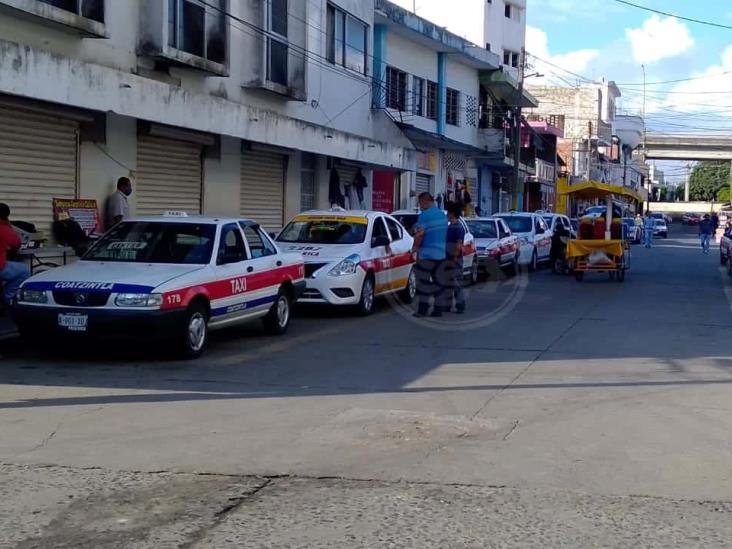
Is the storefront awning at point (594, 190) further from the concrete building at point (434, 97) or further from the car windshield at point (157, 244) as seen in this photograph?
the car windshield at point (157, 244)

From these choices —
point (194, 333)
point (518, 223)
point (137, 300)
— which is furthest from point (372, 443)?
point (518, 223)

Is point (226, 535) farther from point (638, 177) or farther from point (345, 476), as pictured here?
point (638, 177)

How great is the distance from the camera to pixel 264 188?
920 inches

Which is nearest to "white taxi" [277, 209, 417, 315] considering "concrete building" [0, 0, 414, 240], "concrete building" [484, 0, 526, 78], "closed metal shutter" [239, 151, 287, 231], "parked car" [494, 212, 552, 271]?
"concrete building" [0, 0, 414, 240]

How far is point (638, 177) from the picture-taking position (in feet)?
376

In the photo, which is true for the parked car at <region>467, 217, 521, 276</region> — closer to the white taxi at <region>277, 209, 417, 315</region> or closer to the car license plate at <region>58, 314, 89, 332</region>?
the white taxi at <region>277, 209, 417, 315</region>

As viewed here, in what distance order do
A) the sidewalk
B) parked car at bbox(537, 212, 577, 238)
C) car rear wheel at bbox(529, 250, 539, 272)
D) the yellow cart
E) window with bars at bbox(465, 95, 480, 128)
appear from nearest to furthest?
the sidewalk, the yellow cart, car rear wheel at bbox(529, 250, 539, 272), parked car at bbox(537, 212, 577, 238), window with bars at bbox(465, 95, 480, 128)

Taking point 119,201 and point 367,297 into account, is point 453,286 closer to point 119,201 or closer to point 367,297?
point 367,297

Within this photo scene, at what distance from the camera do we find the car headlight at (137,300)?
1055 centimetres

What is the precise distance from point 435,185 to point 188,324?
1026 inches

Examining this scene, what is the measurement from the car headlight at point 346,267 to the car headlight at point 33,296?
534 cm

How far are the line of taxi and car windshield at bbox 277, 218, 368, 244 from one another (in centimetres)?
2

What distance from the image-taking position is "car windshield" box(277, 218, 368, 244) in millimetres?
16297

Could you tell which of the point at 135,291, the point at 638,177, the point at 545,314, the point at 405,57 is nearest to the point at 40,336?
the point at 135,291
